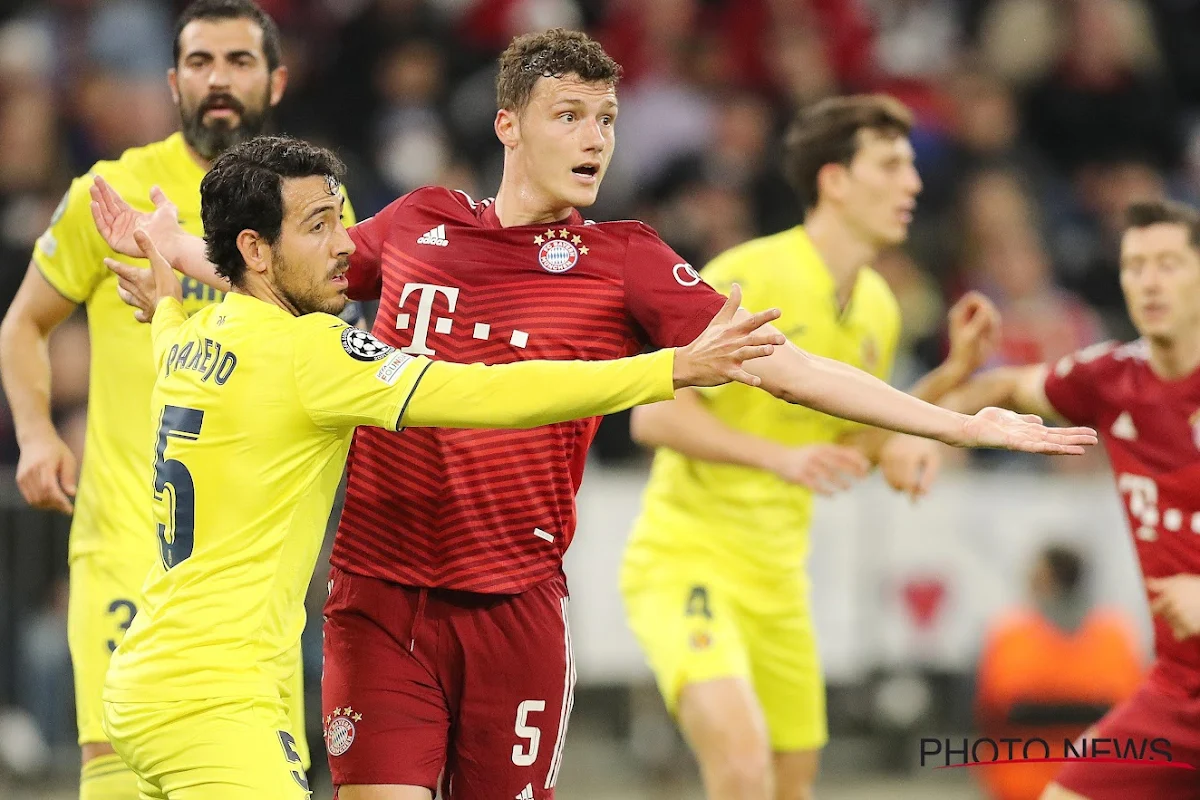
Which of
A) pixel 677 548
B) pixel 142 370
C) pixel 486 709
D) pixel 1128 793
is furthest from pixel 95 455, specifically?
pixel 1128 793

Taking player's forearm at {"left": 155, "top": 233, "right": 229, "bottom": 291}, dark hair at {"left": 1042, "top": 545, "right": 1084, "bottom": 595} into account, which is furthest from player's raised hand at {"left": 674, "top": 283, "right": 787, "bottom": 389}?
dark hair at {"left": 1042, "top": 545, "right": 1084, "bottom": 595}

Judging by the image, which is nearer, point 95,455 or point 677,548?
point 95,455

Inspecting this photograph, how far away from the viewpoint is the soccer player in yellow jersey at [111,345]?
238 inches

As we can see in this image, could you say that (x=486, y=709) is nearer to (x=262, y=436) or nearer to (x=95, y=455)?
(x=262, y=436)

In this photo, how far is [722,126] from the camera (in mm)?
12789

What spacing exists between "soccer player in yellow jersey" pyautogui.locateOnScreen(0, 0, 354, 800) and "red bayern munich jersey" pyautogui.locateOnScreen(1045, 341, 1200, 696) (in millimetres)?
3303

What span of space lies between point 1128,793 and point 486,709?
2446 millimetres

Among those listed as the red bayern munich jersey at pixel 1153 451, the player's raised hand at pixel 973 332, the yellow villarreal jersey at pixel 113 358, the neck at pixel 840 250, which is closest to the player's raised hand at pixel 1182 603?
the red bayern munich jersey at pixel 1153 451

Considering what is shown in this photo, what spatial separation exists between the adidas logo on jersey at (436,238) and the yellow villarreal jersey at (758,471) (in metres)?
1.81

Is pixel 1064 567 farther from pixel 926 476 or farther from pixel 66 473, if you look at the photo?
pixel 66 473

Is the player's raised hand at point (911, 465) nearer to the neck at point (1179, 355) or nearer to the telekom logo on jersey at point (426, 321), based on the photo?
the neck at point (1179, 355)

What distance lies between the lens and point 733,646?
682cm

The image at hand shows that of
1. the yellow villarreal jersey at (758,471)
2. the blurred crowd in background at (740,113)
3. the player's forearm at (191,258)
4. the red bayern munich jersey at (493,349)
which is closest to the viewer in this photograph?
the red bayern munich jersey at (493,349)

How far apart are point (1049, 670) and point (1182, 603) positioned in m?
4.02
